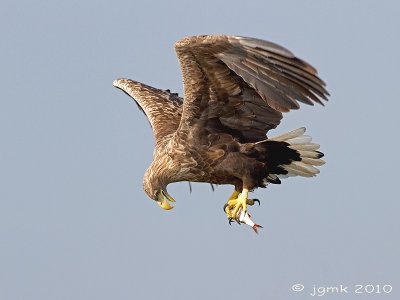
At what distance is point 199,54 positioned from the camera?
12.9 meters

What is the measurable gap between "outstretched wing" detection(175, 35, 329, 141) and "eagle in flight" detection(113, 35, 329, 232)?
0.01m

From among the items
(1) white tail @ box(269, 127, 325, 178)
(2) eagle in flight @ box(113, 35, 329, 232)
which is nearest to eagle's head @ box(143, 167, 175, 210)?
(2) eagle in flight @ box(113, 35, 329, 232)

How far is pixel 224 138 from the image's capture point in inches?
560

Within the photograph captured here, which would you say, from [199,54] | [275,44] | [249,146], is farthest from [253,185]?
[275,44]

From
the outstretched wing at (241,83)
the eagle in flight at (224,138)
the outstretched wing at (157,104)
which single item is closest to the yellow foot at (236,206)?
the eagle in flight at (224,138)

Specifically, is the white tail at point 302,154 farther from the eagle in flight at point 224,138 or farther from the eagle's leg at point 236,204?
the eagle's leg at point 236,204

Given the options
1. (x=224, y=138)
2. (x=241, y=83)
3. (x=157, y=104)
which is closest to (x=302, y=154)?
(x=224, y=138)

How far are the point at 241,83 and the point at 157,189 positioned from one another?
5.70ft

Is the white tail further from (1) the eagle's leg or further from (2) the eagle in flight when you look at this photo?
(1) the eagle's leg

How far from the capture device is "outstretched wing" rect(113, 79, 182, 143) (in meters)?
15.6

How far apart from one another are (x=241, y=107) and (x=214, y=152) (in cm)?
66

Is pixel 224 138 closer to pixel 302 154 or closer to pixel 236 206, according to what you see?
pixel 236 206

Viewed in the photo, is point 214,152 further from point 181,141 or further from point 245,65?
→ point 245,65

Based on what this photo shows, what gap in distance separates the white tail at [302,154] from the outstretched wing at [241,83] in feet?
1.22
